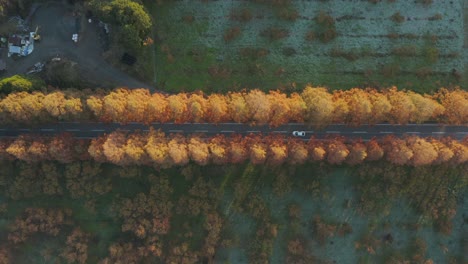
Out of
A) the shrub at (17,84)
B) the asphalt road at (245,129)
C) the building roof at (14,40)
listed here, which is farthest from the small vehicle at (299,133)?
the building roof at (14,40)

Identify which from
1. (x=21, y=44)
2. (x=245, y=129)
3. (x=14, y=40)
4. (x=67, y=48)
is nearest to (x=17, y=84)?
(x=21, y=44)

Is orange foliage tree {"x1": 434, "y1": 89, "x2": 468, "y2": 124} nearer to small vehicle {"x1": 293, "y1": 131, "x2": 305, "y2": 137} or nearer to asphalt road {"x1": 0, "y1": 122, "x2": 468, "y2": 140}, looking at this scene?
asphalt road {"x1": 0, "y1": 122, "x2": 468, "y2": 140}

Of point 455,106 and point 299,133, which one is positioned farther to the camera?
point 299,133

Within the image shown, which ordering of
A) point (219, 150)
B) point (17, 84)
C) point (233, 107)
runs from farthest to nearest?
point (17, 84), point (233, 107), point (219, 150)

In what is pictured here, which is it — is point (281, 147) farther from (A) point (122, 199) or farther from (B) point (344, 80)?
(A) point (122, 199)

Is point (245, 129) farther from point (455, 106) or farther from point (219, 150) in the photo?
point (455, 106)

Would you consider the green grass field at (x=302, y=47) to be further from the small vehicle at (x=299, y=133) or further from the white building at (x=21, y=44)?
the white building at (x=21, y=44)

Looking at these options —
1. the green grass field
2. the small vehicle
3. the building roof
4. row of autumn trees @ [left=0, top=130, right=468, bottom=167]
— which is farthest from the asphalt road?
the building roof
